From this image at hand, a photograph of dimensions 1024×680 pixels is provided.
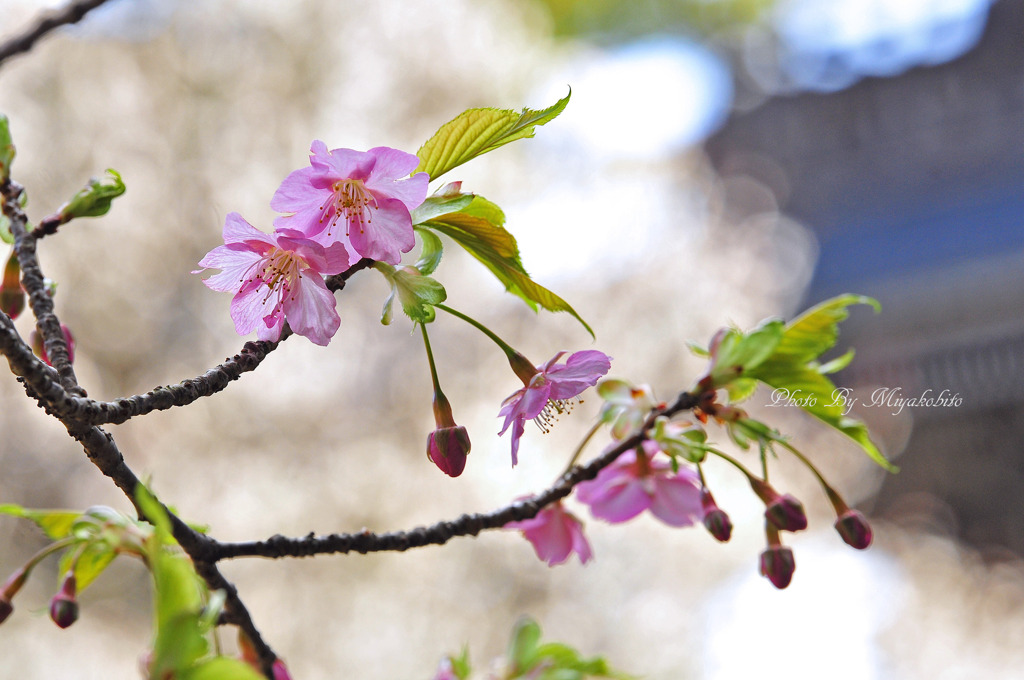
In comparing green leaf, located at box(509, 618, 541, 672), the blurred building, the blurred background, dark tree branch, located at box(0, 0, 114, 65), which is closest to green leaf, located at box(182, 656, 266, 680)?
green leaf, located at box(509, 618, 541, 672)

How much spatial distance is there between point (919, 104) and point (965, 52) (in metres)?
0.32

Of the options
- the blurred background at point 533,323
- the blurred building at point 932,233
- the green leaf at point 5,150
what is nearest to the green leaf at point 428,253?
the green leaf at point 5,150

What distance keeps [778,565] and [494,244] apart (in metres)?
0.33

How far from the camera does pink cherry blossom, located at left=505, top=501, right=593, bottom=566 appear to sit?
651mm

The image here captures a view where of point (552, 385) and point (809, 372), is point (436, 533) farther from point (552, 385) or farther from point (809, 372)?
point (809, 372)

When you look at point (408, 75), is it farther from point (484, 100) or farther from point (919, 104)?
point (919, 104)

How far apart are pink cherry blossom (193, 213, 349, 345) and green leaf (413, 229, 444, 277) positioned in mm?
47

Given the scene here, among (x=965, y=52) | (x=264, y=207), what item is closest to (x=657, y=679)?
(x=264, y=207)

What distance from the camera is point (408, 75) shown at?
3.49 meters

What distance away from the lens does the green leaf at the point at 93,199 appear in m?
0.50

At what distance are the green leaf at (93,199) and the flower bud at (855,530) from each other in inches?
22.2

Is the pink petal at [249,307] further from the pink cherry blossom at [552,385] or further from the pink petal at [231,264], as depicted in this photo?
the pink cherry blossom at [552,385]

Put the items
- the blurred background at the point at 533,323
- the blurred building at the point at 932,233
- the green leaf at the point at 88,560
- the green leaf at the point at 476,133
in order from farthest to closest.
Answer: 1. the blurred building at the point at 932,233
2. the blurred background at the point at 533,323
3. the green leaf at the point at 88,560
4. the green leaf at the point at 476,133

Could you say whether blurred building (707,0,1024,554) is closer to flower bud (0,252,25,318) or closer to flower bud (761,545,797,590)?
flower bud (761,545,797,590)
